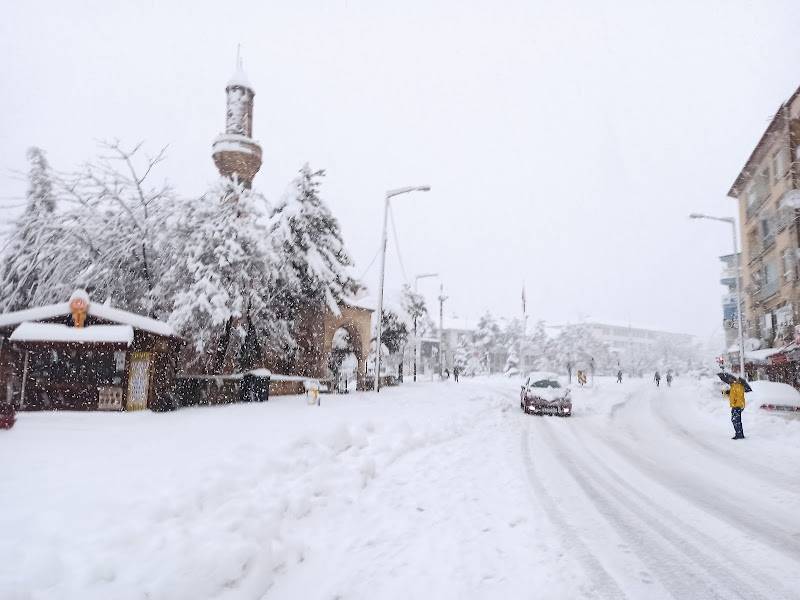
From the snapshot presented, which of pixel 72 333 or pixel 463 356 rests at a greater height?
pixel 72 333

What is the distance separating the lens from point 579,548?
4.83m

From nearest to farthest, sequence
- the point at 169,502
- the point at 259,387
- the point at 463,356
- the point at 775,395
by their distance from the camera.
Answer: the point at 169,502, the point at 775,395, the point at 259,387, the point at 463,356

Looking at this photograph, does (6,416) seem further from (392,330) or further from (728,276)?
(728,276)

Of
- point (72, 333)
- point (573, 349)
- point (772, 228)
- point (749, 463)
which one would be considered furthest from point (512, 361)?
point (749, 463)

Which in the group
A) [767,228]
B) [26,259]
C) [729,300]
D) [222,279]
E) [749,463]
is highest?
[767,228]

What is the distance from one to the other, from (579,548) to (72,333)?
15277 mm

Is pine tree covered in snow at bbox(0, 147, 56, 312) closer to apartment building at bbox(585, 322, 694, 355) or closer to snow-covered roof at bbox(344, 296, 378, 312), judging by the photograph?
snow-covered roof at bbox(344, 296, 378, 312)

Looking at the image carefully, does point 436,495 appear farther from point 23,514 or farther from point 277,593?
point 23,514

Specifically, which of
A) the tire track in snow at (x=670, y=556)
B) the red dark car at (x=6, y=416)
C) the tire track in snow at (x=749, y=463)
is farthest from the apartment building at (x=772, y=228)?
the red dark car at (x=6, y=416)

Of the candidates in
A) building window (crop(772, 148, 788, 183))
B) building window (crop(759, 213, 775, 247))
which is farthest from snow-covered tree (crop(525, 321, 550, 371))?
building window (crop(772, 148, 788, 183))

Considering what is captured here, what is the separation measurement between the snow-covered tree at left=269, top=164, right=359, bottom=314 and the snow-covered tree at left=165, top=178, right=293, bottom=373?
1.18 m

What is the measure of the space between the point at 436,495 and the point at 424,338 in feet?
256

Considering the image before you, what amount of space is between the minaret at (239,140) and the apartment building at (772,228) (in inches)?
1146

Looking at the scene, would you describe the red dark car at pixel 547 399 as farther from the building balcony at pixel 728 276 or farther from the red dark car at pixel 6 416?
the building balcony at pixel 728 276
